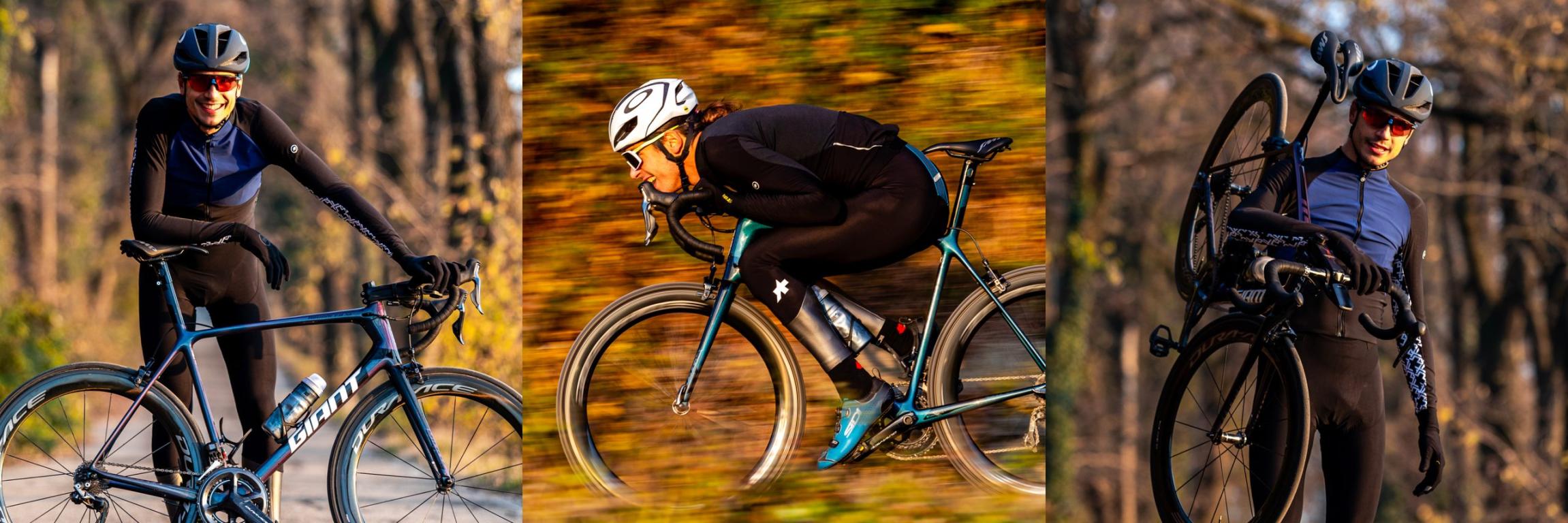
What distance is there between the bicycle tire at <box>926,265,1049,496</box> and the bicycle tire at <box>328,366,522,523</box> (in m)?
1.83

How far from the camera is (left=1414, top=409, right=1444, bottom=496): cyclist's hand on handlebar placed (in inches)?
254

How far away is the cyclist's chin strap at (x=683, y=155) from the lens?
6406 mm

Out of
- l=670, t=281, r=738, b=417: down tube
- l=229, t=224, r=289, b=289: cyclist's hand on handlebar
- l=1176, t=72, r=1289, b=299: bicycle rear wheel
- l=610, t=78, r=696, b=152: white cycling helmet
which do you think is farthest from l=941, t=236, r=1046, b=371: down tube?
l=229, t=224, r=289, b=289: cyclist's hand on handlebar

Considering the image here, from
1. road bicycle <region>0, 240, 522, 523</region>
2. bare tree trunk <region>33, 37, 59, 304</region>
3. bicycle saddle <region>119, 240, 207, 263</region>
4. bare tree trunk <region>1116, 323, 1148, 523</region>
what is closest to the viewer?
bicycle saddle <region>119, 240, 207, 263</region>

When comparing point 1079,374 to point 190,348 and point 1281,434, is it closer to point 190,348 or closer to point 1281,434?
point 1281,434

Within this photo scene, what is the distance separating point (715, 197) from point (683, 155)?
228 millimetres

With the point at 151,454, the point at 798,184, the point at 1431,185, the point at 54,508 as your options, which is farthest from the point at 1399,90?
the point at 1431,185

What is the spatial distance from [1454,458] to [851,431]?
1539 centimetres

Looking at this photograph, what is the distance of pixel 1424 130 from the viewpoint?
19.5 m

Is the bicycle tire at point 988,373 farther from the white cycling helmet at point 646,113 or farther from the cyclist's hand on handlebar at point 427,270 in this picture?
the cyclist's hand on handlebar at point 427,270

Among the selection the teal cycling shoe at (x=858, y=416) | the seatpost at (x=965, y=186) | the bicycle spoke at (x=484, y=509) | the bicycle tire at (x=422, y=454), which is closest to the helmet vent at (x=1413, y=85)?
the seatpost at (x=965, y=186)

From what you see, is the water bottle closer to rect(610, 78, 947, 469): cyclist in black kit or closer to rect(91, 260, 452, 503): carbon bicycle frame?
rect(91, 260, 452, 503): carbon bicycle frame

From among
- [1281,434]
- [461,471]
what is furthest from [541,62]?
[1281,434]

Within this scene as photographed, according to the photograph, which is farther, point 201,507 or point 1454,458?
point 1454,458
